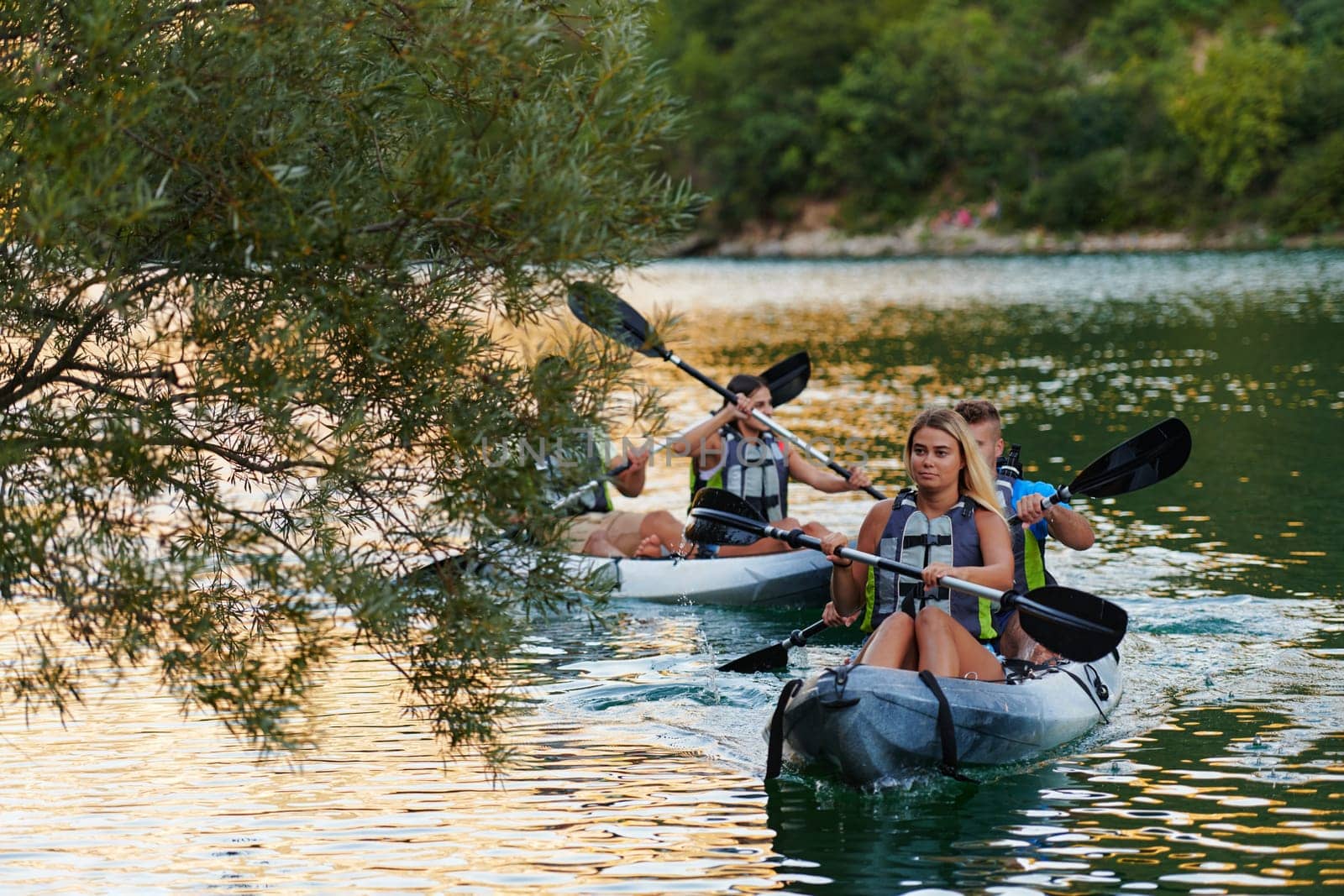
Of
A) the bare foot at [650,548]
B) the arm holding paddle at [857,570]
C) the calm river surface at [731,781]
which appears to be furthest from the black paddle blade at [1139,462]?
the bare foot at [650,548]

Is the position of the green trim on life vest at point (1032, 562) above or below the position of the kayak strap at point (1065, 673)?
above

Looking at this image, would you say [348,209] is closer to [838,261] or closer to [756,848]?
[756,848]

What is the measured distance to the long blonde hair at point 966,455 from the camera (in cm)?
740

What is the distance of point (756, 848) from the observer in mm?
6605

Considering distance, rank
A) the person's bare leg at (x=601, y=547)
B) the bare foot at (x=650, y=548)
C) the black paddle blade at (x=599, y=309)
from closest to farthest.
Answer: the black paddle blade at (x=599, y=309) → the bare foot at (x=650, y=548) → the person's bare leg at (x=601, y=547)

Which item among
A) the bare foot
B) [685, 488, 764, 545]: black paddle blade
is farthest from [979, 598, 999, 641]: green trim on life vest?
the bare foot

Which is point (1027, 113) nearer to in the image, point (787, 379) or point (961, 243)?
point (961, 243)

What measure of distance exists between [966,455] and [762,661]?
7.03 feet

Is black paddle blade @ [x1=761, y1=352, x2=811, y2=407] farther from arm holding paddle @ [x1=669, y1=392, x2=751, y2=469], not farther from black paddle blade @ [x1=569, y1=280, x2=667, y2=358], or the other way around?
black paddle blade @ [x1=569, y1=280, x2=667, y2=358]

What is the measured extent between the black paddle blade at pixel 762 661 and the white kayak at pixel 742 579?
70.2 inches

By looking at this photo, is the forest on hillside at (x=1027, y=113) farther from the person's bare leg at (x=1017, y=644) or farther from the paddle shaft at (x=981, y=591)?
the paddle shaft at (x=981, y=591)

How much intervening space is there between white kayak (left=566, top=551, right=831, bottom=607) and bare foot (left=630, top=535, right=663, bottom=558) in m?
0.18

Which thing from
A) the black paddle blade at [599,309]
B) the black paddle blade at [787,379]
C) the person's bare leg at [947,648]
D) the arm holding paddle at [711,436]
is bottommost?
the person's bare leg at [947,648]

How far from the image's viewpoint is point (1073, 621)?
7.42 metres
